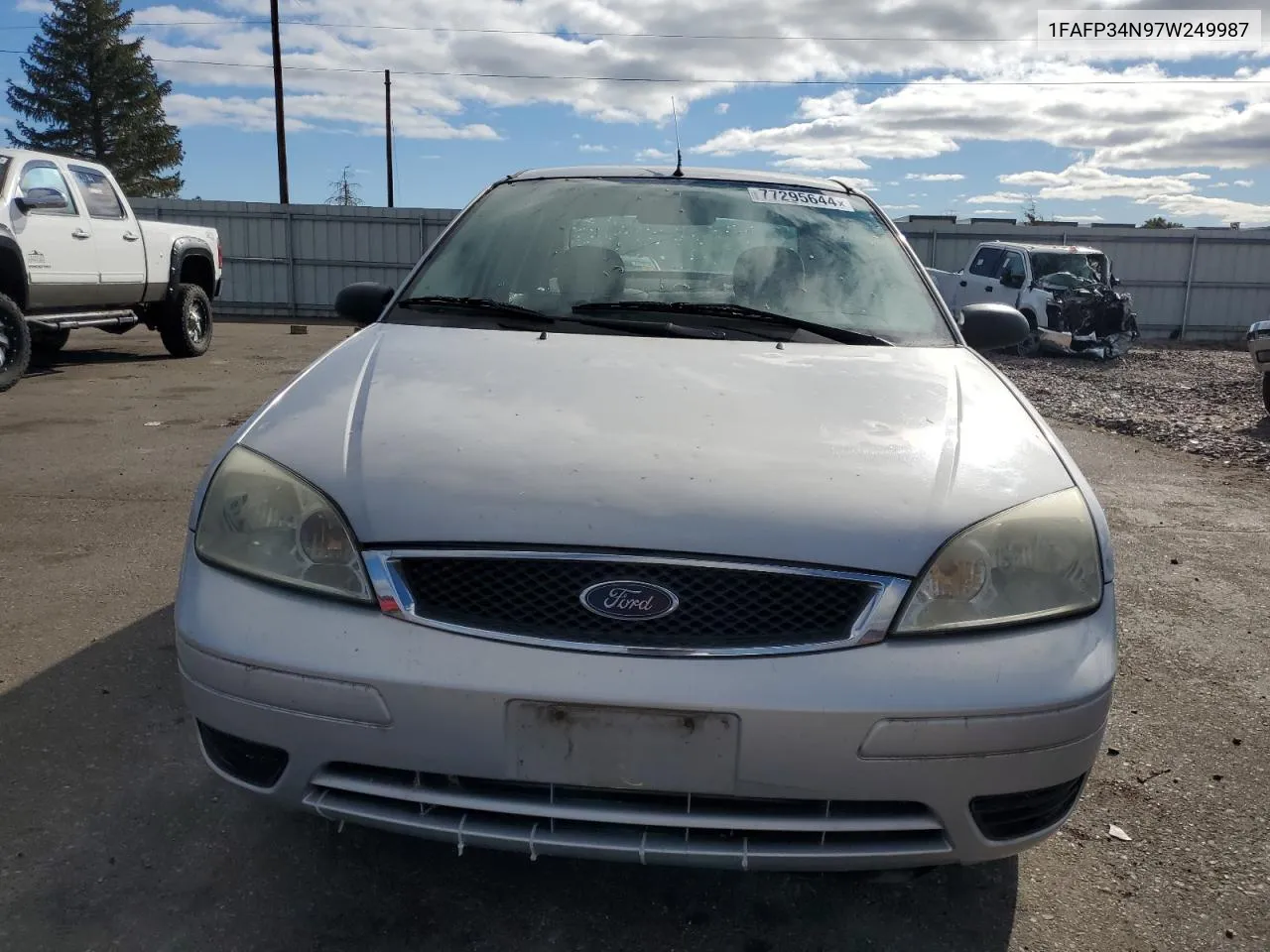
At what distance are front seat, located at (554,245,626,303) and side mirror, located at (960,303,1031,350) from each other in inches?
47.8

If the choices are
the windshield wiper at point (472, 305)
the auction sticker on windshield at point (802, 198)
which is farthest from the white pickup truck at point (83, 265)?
the auction sticker on windshield at point (802, 198)

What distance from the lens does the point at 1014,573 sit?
1.89 m

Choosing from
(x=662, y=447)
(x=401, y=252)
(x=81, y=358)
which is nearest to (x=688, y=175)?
(x=662, y=447)

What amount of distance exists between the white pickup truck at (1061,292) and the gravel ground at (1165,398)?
53cm

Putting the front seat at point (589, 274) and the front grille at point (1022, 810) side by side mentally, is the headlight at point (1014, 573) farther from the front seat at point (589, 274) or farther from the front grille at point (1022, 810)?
the front seat at point (589, 274)

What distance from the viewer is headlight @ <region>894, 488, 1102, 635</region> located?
71.5 inches

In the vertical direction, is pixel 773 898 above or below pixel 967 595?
below

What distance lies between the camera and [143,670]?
3.20 metres

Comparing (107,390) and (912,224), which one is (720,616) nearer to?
(107,390)

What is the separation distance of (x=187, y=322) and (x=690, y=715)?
461 inches

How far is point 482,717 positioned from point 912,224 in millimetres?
21414

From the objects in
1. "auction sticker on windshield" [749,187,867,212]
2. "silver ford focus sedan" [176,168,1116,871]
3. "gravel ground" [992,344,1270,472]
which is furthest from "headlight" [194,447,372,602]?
"gravel ground" [992,344,1270,472]

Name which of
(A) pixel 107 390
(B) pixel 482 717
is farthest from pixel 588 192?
(A) pixel 107 390

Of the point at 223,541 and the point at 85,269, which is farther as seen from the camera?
the point at 85,269
